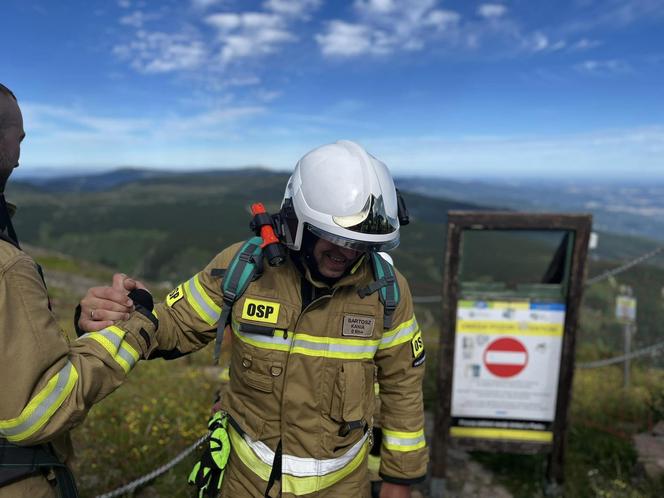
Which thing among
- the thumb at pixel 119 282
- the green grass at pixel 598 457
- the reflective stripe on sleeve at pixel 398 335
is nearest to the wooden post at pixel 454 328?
the green grass at pixel 598 457

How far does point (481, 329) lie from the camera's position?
403 centimetres

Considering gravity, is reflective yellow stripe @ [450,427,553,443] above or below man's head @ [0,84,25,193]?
below

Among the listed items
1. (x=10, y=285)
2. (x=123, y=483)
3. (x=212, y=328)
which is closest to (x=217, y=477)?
(x=212, y=328)

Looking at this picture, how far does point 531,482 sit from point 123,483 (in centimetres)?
386

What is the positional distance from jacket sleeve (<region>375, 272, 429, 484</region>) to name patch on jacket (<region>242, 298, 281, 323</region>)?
62cm

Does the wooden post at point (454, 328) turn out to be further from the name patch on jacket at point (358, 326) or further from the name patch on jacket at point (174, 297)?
the name patch on jacket at point (174, 297)

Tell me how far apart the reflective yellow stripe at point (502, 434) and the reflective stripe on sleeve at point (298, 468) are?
2.22m

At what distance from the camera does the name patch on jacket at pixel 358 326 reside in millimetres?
2193

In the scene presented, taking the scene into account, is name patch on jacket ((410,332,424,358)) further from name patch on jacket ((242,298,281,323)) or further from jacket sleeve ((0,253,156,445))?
jacket sleeve ((0,253,156,445))

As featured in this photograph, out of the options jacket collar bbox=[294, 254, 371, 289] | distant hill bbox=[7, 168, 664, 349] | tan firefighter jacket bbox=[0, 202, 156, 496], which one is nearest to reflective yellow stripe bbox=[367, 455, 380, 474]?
jacket collar bbox=[294, 254, 371, 289]

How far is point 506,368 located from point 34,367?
381 centimetres

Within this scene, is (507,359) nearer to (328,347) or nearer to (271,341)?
(328,347)

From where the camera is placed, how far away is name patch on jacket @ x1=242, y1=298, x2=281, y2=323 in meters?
2.19

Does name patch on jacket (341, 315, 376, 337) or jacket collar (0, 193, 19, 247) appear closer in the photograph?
jacket collar (0, 193, 19, 247)
